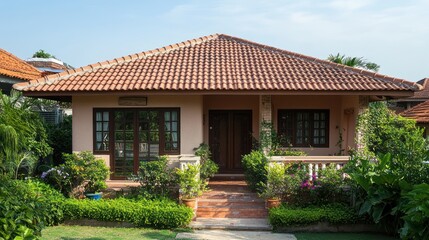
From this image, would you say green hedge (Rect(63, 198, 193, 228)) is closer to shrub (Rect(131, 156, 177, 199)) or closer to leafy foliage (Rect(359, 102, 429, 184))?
shrub (Rect(131, 156, 177, 199))

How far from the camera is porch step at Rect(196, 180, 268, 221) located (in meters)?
10.3

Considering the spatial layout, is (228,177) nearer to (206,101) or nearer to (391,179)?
(206,101)

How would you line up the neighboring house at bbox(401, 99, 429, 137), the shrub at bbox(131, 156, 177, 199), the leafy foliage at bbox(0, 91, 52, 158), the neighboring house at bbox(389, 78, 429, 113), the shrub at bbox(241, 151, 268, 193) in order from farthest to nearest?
1. the neighboring house at bbox(389, 78, 429, 113)
2. the neighboring house at bbox(401, 99, 429, 137)
3. the shrub at bbox(241, 151, 268, 193)
4. the leafy foliage at bbox(0, 91, 52, 158)
5. the shrub at bbox(131, 156, 177, 199)

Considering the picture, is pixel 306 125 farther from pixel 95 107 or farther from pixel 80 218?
pixel 80 218

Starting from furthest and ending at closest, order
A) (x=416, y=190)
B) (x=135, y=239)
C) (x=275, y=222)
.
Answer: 1. (x=275, y=222)
2. (x=135, y=239)
3. (x=416, y=190)

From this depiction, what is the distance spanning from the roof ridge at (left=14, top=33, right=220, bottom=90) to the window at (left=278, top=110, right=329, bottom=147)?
438cm

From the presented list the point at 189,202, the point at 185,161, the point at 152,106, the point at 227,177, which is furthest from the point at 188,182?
the point at 227,177

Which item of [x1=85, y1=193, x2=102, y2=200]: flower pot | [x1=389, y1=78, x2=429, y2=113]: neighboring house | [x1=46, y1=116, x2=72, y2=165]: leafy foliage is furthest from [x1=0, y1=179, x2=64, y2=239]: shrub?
[x1=389, y1=78, x2=429, y2=113]: neighboring house

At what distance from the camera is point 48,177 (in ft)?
36.4

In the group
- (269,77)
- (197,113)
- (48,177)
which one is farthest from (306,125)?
(48,177)

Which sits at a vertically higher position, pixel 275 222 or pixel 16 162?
pixel 16 162

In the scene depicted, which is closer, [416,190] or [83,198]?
[416,190]

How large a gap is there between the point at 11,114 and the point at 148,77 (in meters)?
3.84

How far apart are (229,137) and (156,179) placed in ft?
14.4
